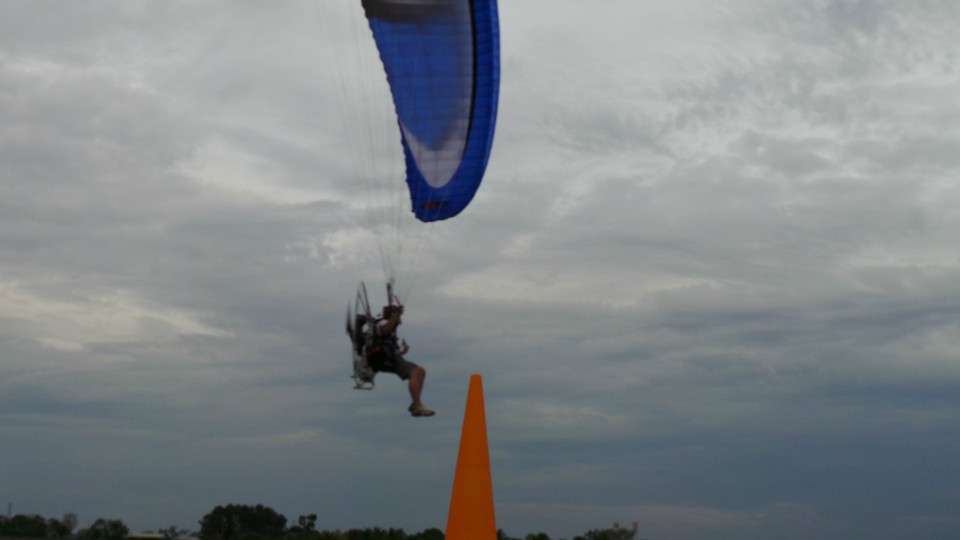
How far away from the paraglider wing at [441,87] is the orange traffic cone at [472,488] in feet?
10.8

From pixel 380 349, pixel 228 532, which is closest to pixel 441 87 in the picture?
pixel 380 349

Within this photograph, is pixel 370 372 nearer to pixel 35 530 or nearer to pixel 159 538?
pixel 159 538

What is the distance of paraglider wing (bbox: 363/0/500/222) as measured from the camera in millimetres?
14336

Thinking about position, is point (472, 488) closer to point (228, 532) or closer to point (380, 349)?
point (380, 349)

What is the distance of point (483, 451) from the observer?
43.2 feet

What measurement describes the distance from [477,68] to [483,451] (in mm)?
5003

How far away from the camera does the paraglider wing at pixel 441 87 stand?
14.3 m

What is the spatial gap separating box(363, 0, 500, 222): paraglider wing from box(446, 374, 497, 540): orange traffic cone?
130 inches

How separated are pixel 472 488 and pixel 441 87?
17.3 feet

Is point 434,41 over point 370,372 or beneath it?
over

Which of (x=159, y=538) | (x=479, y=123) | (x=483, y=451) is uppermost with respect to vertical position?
(x=479, y=123)

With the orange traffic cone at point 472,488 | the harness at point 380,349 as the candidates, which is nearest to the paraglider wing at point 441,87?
the harness at point 380,349

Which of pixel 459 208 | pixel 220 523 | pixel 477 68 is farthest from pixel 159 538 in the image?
pixel 220 523

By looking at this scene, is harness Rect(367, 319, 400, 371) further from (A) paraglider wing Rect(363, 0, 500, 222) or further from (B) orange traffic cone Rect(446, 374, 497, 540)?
(A) paraglider wing Rect(363, 0, 500, 222)
